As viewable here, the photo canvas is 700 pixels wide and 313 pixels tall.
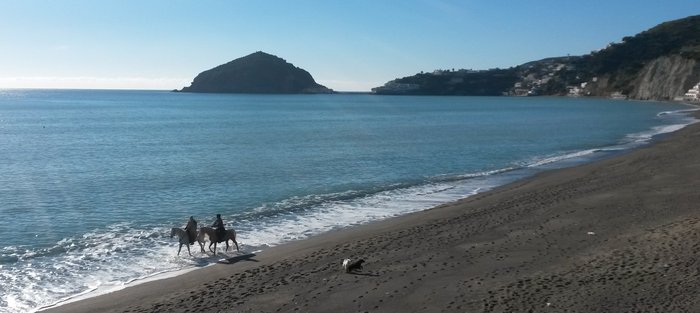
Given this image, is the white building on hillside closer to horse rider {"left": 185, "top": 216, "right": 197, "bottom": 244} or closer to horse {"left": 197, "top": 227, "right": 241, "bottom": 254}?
horse {"left": 197, "top": 227, "right": 241, "bottom": 254}

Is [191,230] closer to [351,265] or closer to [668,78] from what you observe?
[351,265]

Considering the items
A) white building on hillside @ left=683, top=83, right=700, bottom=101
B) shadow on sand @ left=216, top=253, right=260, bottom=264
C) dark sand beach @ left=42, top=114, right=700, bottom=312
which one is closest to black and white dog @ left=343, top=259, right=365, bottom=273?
dark sand beach @ left=42, top=114, right=700, bottom=312

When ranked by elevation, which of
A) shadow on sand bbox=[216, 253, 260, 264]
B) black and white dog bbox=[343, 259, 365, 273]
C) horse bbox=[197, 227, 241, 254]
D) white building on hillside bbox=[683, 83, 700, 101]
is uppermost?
black and white dog bbox=[343, 259, 365, 273]

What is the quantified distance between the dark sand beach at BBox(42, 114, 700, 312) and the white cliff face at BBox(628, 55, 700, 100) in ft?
519

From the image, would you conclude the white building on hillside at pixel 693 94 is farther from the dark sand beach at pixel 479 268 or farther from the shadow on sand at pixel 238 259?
the shadow on sand at pixel 238 259

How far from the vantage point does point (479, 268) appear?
46.9 ft

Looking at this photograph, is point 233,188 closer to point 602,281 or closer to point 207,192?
point 207,192

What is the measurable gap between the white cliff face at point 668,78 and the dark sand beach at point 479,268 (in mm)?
158165

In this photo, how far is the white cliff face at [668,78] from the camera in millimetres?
161500

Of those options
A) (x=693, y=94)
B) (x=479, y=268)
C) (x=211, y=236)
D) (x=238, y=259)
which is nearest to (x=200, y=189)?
(x=211, y=236)

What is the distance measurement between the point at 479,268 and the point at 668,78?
572ft

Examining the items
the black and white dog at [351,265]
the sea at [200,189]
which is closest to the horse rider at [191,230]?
the sea at [200,189]

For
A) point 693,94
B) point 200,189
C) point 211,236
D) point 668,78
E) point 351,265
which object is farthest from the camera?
point 668,78

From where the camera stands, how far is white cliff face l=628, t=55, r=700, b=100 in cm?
16150
